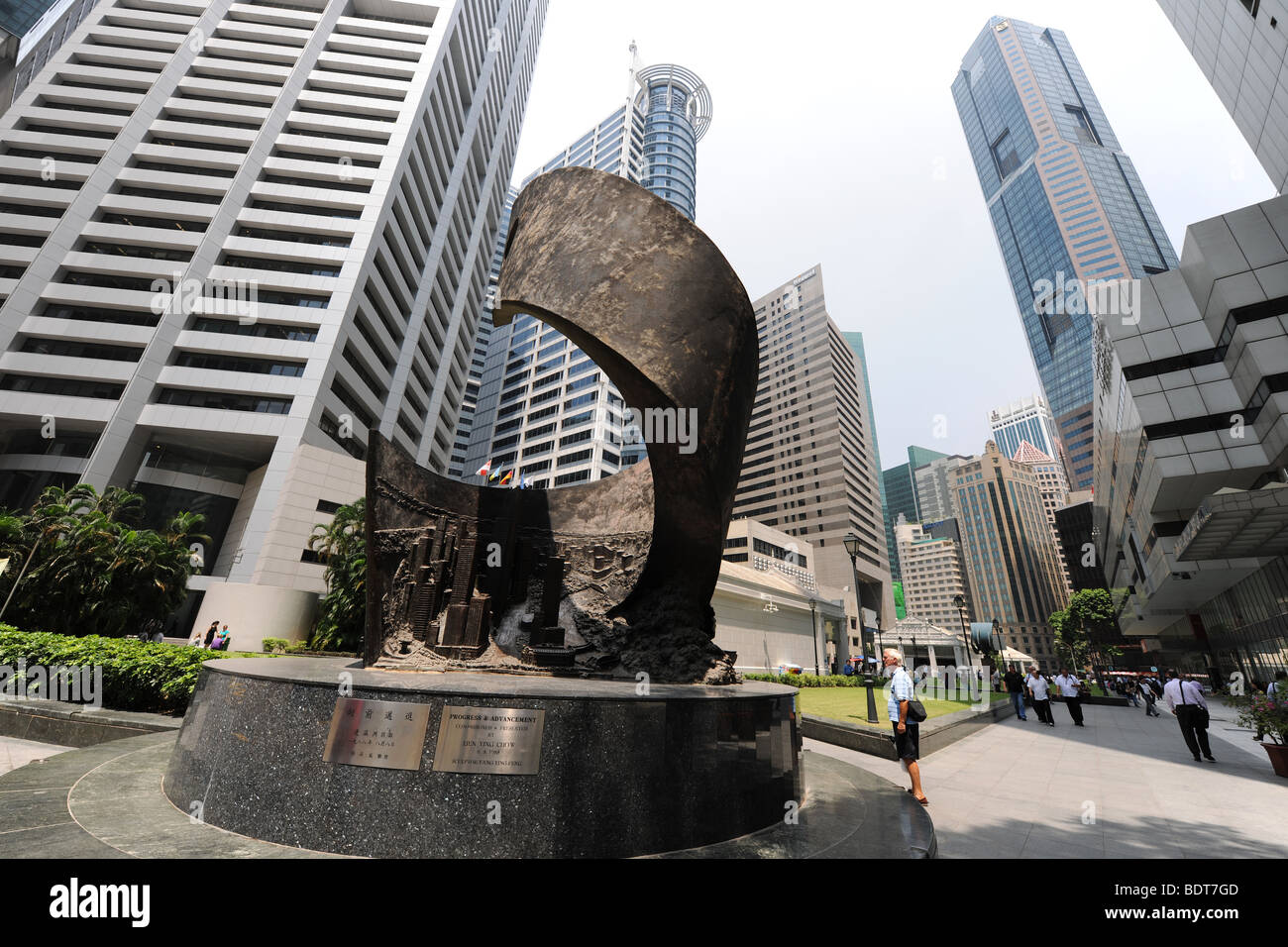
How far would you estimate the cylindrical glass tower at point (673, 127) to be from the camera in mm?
82750

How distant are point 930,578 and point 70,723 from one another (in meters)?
132

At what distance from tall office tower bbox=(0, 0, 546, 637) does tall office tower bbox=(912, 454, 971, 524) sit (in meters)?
114

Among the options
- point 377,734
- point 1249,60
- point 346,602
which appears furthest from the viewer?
point 1249,60

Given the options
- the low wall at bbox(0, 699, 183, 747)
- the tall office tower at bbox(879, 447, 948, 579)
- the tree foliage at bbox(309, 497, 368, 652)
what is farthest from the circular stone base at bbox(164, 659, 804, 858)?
the tall office tower at bbox(879, 447, 948, 579)

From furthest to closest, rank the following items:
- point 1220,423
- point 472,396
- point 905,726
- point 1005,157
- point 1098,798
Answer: point 1005,157, point 472,396, point 1220,423, point 1098,798, point 905,726

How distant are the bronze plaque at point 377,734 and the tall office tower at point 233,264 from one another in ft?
84.6

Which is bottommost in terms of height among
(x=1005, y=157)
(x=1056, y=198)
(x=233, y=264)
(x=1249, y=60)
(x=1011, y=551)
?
(x=1011, y=551)

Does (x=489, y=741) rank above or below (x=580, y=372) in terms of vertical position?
below

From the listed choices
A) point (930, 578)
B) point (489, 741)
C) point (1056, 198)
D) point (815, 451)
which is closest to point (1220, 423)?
point (489, 741)

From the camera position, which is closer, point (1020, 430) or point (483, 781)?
point (483, 781)

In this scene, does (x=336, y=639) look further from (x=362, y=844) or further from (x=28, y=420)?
(x=28, y=420)

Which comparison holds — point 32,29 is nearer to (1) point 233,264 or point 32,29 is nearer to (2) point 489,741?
(1) point 233,264

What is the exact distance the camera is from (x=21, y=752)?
6.21 meters

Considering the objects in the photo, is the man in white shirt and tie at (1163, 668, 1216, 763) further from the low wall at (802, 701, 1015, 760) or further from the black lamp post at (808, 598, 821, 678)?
the black lamp post at (808, 598, 821, 678)
